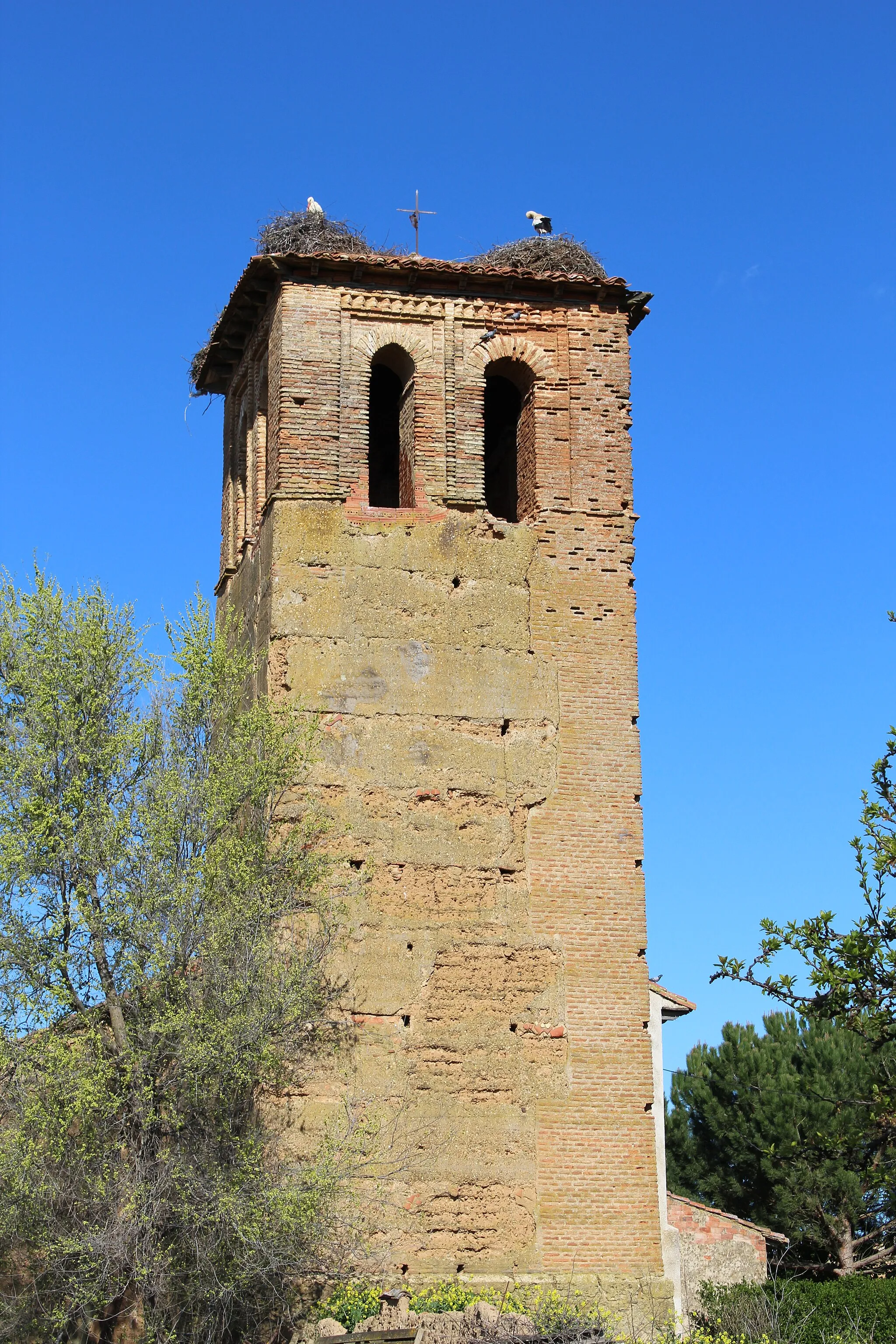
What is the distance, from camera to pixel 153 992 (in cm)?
1384

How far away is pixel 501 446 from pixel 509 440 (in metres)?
0.16

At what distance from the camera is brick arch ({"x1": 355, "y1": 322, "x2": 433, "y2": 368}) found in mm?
16234

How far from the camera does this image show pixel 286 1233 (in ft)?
43.1

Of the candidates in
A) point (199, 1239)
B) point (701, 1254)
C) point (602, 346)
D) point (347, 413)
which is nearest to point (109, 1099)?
point (199, 1239)

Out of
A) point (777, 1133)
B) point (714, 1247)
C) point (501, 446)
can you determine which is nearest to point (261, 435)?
point (501, 446)

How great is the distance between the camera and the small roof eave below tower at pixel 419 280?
53.0ft

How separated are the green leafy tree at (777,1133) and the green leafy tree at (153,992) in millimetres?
11775

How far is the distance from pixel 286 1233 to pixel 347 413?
7.48 m

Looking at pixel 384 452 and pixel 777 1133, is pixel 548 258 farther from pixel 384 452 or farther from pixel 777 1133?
pixel 777 1133

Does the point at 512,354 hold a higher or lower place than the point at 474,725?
higher

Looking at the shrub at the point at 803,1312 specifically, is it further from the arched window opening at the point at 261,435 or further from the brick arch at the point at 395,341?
the brick arch at the point at 395,341

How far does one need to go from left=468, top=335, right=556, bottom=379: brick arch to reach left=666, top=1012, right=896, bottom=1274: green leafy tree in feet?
38.6

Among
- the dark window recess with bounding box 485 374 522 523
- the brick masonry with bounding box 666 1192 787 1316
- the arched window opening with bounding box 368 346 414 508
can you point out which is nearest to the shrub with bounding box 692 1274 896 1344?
the brick masonry with bounding box 666 1192 787 1316

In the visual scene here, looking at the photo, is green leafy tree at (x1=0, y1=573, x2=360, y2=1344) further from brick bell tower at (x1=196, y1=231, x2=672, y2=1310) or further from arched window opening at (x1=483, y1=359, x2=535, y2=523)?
arched window opening at (x1=483, y1=359, x2=535, y2=523)
